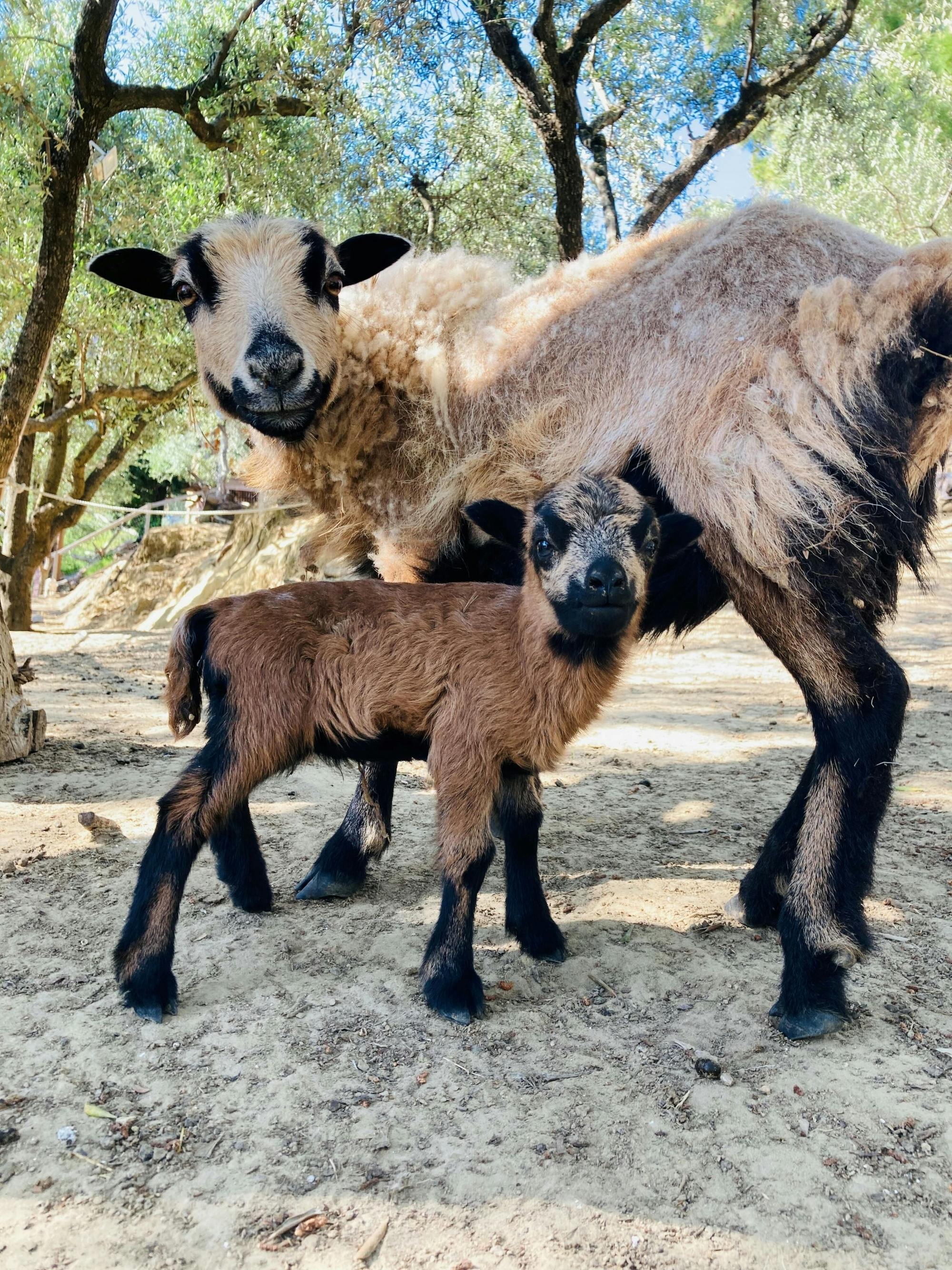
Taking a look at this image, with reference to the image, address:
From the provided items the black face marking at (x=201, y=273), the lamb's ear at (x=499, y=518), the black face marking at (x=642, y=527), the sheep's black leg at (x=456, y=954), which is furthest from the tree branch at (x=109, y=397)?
the sheep's black leg at (x=456, y=954)

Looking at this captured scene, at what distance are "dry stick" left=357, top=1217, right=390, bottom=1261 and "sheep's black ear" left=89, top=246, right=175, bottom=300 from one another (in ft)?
12.6

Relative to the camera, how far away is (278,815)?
5051 mm

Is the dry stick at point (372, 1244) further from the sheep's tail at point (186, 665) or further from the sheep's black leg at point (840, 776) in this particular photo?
the sheep's tail at point (186, 665)

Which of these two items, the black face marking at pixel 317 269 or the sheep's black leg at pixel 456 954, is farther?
the black face marking at pixel 317 269

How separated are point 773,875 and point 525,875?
3.51 ft

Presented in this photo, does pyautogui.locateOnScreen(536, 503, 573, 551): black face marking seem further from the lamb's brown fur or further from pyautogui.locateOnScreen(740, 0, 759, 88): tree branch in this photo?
pyautogui.locateOnScreen(740, 0, 759, 88): tree branch

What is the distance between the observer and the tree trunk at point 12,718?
5.50 metres

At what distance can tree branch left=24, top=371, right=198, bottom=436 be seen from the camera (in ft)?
48.0

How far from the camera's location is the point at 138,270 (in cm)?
443

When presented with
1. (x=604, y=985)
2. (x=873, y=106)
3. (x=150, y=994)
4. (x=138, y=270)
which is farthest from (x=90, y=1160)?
(x=873, y=106)

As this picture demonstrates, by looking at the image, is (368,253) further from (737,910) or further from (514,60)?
(514,60)

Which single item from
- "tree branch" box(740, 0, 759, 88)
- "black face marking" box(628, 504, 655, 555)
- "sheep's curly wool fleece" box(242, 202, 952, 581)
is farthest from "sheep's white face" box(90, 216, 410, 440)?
"tree branch" box(740, 0, 759, 88)

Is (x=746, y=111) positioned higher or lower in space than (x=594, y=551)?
higher

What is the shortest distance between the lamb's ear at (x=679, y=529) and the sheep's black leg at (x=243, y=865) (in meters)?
1.91
